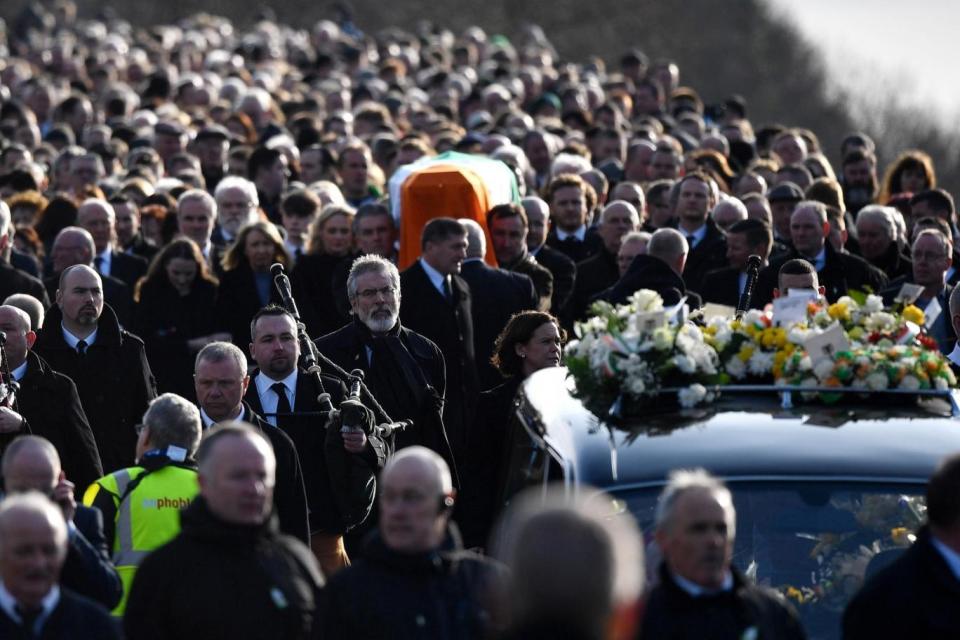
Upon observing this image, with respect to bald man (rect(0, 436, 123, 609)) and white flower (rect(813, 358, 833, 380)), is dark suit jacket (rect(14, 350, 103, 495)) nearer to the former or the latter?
bald man (rect(0, 436, 123, 609))

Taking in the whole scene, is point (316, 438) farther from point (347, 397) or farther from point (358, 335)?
point (358, 335)

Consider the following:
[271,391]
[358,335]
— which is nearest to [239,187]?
[358,335]

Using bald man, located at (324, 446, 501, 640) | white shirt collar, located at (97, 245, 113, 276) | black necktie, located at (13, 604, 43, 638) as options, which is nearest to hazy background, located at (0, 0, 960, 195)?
white shirt collar, located at (97, 245, 113, 276)

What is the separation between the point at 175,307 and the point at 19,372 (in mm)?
3623

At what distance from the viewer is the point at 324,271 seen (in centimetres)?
1509

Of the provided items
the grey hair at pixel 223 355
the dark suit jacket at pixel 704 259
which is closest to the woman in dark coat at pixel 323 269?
the dark suit jacket at pixel 704 259

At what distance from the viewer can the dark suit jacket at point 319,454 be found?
10.8 meters

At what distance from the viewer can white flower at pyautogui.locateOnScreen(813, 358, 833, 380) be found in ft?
27.8

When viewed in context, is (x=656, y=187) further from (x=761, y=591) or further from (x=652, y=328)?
(x=761, y=591)

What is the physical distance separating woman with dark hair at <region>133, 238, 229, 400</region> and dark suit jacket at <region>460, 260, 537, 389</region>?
1818 mm

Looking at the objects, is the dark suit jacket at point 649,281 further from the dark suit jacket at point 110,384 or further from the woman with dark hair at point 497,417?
the dark suit jacket at point 110,384

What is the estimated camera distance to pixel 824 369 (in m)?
8.50

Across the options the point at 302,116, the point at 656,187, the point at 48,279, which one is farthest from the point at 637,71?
the point at 48,279

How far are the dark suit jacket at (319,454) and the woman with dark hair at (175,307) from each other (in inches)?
143
